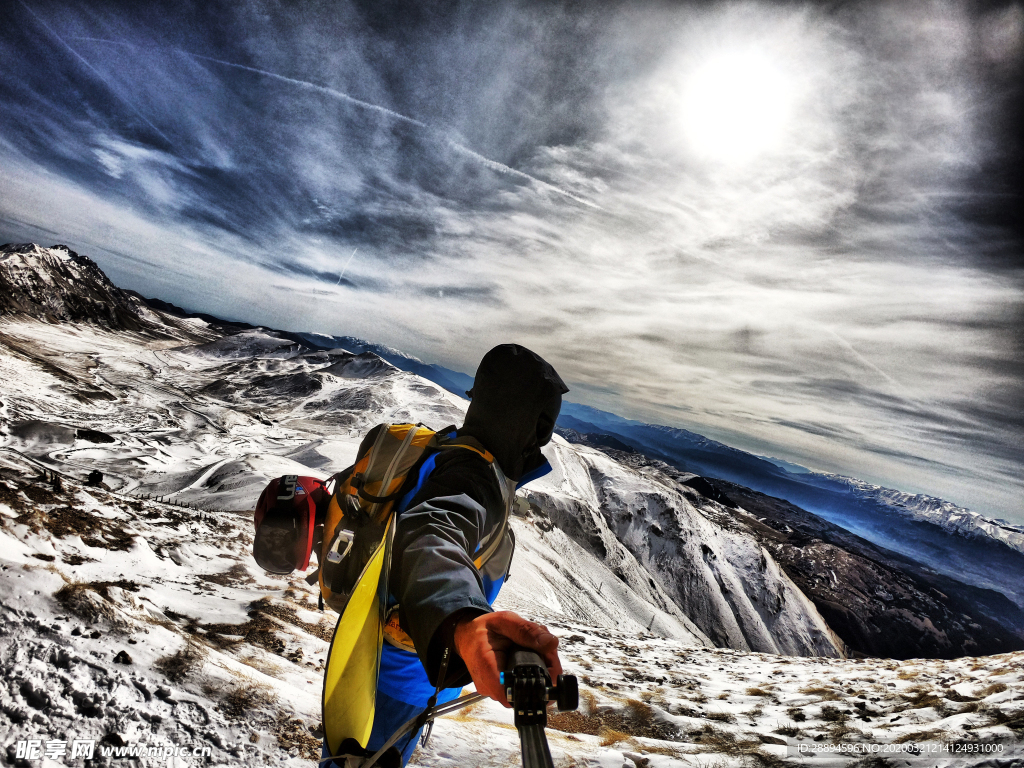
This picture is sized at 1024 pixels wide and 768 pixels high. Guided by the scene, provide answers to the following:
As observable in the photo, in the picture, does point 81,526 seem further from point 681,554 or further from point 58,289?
point 58,289

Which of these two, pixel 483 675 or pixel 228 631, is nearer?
pixel 483 675

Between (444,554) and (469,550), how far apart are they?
1.19 ft

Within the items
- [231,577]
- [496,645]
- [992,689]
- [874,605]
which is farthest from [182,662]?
[874,605]

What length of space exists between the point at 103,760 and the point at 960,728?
34.4 ft

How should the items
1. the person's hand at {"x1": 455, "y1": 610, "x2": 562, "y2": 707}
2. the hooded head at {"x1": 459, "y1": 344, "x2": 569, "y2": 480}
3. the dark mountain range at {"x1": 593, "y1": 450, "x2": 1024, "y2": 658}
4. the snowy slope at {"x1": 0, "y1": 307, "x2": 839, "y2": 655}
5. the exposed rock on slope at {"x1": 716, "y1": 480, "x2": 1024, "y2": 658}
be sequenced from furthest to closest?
the exposed rock on slope at {"x1": 716, "y1": 480, "x2": 1024, "y2": 658}
the dark mountain range at {"x1": 593, "y1": 450, "x2": 1024, "y2": 658}
the snowy slope at {"x1": 0, "y1": 307, "x2": 839, "y2": 655}
the hooded head at {"x1": 459, "y1": 344, "x2": 569, "y2": 480}
the person's hand at {"x1": 455, "y1": 610, "x2": 562, "y2": 707}

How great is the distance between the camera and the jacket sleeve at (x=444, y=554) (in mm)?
1454

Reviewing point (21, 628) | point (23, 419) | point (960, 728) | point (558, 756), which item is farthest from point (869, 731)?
point (23, 419)

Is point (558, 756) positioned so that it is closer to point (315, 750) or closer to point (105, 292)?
point (315, 750)

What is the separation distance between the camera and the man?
1.34m

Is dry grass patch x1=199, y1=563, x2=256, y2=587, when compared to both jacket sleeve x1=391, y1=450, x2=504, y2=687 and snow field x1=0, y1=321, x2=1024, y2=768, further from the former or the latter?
jacket sleeve x1=391, y1=450, x2=504, y2=687

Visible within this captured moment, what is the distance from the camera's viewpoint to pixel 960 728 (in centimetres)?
630

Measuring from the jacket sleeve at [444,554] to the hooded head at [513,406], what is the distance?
1.80 ft

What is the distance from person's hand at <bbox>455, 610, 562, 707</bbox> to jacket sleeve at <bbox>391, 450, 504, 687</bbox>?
75mm

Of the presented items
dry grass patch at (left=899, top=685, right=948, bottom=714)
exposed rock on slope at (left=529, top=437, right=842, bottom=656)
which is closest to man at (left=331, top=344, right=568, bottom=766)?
dry grass patch at (left=899, top=685, right=948, bottom=714)
